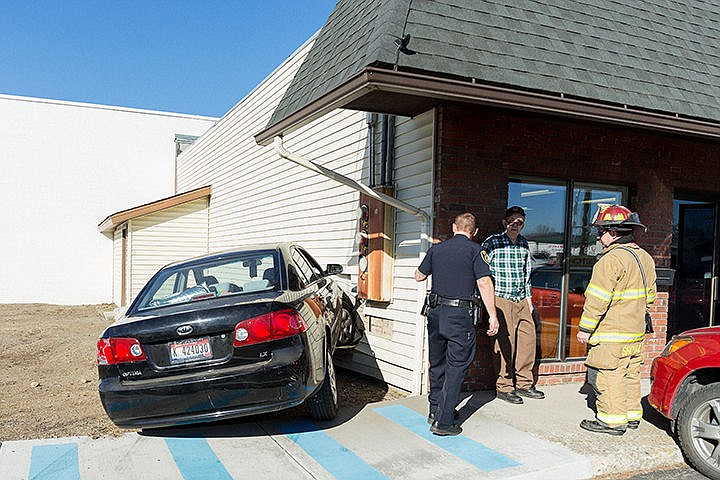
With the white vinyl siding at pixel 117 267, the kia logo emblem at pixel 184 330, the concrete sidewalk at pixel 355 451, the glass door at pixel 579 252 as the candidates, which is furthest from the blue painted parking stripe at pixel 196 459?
the white vinyl siding at pixel 117 267

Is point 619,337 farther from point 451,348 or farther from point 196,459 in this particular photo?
point 196,459

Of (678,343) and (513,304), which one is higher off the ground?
(513,304)

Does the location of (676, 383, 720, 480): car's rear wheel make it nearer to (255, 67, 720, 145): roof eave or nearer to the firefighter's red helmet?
the firefighter's red helmet

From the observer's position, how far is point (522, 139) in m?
6.80

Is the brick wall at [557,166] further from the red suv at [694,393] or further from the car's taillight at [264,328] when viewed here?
the car's taillight at [264,328]

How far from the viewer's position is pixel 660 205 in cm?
762

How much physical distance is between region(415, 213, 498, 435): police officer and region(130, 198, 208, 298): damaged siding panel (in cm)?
1334

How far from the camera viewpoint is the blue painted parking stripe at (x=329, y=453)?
4344 millimetres

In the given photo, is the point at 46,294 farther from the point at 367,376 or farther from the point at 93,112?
the point at 367,376

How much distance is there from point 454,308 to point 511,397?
1.71 meters

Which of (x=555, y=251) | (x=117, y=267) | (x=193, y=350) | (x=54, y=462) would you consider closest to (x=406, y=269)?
(x=555, y=251)

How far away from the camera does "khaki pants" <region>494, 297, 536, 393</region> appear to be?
20.8 feet

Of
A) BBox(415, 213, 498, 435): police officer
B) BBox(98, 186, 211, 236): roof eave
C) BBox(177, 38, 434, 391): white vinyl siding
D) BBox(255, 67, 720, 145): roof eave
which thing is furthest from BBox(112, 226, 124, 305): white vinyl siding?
BBox(415, 213, 498, 435): police officer

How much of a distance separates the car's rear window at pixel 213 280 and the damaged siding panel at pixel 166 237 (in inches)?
469
